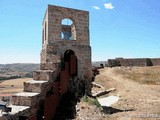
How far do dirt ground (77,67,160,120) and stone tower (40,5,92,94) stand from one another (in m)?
3.09

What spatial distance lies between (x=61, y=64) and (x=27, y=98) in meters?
5.14

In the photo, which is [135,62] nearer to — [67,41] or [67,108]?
[67,41]

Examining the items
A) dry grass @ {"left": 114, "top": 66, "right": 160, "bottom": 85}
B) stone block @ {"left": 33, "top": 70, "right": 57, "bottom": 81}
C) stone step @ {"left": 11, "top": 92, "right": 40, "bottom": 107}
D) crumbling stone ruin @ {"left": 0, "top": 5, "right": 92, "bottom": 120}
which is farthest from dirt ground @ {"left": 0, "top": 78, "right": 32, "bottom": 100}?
stone step @ {"left": 11, "top": 92, "right": 40, "bottom": 107}

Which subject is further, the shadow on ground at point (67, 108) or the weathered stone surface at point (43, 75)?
the weathered stone surface at point (43, 75)

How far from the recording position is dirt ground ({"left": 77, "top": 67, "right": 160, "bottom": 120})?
399 inches

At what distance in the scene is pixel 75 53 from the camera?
13.3 metres

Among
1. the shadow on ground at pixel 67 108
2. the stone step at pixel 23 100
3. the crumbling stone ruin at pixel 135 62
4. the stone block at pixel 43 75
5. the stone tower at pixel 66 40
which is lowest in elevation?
the shadow on ground at pixel 67 108

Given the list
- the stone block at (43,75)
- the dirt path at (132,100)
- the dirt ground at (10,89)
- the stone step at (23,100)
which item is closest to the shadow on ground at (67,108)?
the stone block at (43,75)

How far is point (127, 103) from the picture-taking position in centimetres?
1597

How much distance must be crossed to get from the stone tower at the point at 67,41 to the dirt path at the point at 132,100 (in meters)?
3.13

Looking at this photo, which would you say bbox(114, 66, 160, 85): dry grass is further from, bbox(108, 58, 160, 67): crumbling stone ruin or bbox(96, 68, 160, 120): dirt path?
bbox(108, 58, 160, 67): crumbling stone ruin

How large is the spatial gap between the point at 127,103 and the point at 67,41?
6853 mm

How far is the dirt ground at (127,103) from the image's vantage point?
1012 cm

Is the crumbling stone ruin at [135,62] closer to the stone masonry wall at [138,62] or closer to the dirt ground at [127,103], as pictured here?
the stone masonry wall at [138,62]
